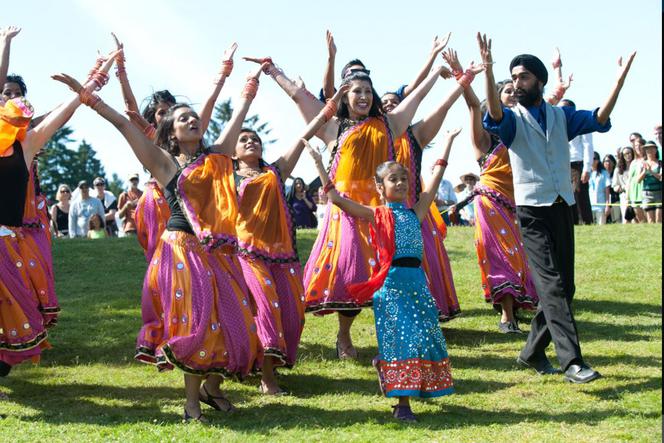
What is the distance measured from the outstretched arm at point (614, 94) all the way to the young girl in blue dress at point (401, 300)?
1.26 metres

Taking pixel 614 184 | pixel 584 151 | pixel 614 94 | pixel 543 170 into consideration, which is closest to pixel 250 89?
pixel 543 170

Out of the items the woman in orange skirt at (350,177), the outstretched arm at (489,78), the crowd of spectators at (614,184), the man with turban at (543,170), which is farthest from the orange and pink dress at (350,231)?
the crowd of spectators at (614,184)

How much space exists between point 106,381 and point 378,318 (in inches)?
94.7

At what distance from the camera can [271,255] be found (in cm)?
684

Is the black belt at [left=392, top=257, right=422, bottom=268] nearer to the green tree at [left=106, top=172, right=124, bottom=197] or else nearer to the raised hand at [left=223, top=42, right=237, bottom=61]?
the raised hand at [left=223, top=42, right=237, bottom=61]

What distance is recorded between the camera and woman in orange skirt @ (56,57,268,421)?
576cm

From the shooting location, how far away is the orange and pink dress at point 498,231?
885 centimetres

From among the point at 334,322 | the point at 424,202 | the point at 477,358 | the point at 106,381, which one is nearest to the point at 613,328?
the point at 477,358

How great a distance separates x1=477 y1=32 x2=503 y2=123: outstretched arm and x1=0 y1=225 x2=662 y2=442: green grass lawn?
1897mm

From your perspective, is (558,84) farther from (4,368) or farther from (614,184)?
(614,184)

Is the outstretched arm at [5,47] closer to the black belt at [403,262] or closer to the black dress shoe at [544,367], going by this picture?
the black belt at [403,262]

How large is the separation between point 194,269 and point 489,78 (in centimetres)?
232

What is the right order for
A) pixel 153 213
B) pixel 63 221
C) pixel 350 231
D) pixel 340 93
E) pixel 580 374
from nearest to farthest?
pixel 580 374
pixel 340 93
pixel 153 213
pixel 350 231
pixel 63 221

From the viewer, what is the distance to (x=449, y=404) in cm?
610
